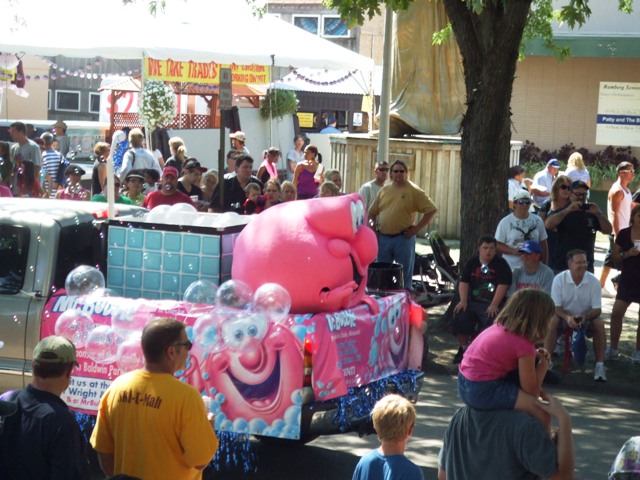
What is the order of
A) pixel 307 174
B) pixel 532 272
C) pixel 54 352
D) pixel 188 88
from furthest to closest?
pixel 188 88
pixel 307 174
pixel 532 272
pixel 54 352

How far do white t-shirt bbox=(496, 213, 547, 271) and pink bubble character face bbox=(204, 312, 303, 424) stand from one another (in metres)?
5.37

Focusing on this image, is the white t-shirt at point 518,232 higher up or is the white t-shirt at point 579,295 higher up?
the white t-shirt at point 518,232

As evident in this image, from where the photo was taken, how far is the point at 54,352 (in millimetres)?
4195

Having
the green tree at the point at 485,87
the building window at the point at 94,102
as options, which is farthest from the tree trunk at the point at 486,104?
the building window at the point at 94,102

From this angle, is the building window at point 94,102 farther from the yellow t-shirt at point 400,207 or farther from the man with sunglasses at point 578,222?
the man with sunglasses at point 578,222

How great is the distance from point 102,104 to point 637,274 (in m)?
23.3

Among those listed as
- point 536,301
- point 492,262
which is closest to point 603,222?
point 492,262

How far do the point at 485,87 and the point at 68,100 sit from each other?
27.1 metres

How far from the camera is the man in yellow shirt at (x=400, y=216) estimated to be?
42.1ft

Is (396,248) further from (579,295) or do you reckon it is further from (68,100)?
(68,100)

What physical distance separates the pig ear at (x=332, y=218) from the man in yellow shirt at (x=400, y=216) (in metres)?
6.06

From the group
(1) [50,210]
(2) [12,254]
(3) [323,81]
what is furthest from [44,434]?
(3) [323,81]

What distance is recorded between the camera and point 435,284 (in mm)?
13977

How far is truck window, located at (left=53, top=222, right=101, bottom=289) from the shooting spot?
7133 mm
